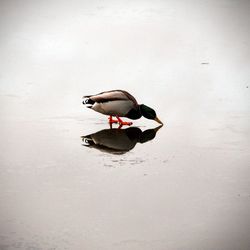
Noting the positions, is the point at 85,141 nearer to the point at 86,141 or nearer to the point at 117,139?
the point at 86,141

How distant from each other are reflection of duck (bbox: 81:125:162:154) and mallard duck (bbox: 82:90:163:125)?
0.52 feet

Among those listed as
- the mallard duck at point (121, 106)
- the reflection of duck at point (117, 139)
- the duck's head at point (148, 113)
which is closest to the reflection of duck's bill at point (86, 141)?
the reflection of duck at point (117, 139)

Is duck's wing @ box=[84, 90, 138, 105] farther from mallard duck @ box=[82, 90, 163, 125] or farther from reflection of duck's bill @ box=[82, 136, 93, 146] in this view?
reflection of duck's bill @ box=[82, 136, 93, 146]

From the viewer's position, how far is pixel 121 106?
14.9ft

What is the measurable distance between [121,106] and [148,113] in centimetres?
22

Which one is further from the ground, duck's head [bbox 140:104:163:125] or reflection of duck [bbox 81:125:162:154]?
duck's head [bbox 140:104:163:125]

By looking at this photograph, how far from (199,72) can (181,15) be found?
5.15ft

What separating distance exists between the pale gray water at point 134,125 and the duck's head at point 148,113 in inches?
2.7

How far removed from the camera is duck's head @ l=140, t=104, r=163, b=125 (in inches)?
177

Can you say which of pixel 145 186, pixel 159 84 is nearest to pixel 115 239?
pixel 145 186

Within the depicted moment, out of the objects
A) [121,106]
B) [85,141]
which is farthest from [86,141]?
[121,106]

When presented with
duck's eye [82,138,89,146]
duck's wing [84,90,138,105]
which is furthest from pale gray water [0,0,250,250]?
duck's wing [84,90,138,105]

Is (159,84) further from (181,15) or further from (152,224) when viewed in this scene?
(152,224)

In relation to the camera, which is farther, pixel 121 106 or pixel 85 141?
pixel 121 106
